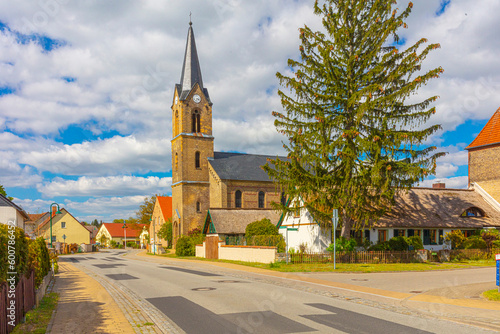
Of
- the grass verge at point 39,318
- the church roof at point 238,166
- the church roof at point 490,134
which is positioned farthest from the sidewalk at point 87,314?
the church roof at point 238,166

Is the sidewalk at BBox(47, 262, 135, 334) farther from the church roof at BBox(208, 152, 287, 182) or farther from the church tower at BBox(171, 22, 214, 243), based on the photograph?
the church roof at BBox(208, 152, 287, 182)

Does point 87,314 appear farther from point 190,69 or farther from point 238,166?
point 190,69

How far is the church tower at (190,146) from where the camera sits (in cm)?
5862

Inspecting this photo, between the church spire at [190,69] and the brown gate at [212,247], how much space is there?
Answer: 87.2ft

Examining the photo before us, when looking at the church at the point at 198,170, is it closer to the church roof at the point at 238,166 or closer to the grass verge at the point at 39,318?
the church roof at the point at 238,166

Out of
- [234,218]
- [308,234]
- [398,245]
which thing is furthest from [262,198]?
[398,245]

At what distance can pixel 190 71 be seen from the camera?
6228 centimetres

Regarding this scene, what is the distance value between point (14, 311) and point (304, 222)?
89.6ft

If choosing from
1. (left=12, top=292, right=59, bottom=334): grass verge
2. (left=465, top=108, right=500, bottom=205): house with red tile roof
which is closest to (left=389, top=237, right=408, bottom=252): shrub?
(left=465, top=108, right=500, bottom=205): house with red tile roof

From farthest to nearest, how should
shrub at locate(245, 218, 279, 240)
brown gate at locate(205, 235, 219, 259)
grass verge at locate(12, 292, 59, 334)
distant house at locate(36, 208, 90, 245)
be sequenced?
distant house at locate(36, 208, 90, 245) < shrub at locate(245, 218, 279, 240) < brown gate at locate(205, 235, 219, 259) < grass verge at locate(12, 292, 59, 334)

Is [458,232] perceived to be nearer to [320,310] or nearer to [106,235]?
[320,310]

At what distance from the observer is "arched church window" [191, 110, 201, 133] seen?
6150 cm

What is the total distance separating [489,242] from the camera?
34594 mm

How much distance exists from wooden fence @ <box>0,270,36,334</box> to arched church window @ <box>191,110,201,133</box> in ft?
163
